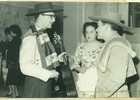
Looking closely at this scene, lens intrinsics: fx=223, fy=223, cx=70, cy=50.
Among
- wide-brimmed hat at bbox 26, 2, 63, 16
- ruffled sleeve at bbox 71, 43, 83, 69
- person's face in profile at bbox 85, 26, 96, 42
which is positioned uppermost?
wide-brimmed hat at bbox 26, 2, 63, 16

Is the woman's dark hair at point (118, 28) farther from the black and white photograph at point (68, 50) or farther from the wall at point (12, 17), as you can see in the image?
the wall at point (12, 17)

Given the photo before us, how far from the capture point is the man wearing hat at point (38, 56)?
3.91 ft

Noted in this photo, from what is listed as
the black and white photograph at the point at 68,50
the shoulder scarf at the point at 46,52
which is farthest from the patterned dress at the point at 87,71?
the shoulder scarf at the point at 46,52

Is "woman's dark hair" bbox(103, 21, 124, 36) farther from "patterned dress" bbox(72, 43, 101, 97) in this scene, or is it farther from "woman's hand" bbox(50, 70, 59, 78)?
"woman's hand" bbox(50, 70, 59, 78)

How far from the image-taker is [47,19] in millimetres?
1219

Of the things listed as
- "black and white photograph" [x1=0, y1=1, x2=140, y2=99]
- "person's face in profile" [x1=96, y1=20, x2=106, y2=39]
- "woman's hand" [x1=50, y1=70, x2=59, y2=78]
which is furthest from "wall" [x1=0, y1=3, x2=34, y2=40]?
"person's face in profile" [x1=96, y1=20, x2=106, y2=39]

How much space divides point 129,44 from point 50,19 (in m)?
0.45

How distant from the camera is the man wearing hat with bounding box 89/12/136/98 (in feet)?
3.88

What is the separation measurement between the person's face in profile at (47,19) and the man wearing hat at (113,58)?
22cm

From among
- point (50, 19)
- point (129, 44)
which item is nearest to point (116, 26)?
point (129, 44)

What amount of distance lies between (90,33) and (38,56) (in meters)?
0.30

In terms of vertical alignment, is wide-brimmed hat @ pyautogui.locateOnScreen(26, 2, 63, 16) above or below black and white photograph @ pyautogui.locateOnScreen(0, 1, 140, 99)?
above

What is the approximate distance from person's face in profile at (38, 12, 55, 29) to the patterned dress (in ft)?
0.66

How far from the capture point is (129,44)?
120cm
